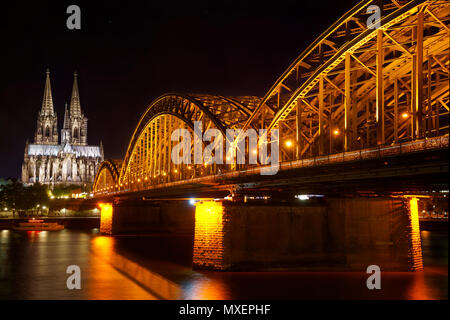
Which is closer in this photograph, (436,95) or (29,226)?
(436,95)

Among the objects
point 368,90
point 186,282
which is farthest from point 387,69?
point 186,282

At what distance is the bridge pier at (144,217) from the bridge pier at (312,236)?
189 ft

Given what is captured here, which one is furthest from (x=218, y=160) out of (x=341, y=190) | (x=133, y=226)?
(x=133, y=226)

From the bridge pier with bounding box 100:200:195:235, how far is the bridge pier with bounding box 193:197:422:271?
5769 cm

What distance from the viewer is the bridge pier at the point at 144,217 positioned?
330 ft

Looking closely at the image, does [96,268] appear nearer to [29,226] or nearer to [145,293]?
[145,293]

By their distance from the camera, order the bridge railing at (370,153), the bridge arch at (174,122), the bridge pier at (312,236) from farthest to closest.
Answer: the bridge arch at (174,122) → the bridge pier at (312,236) → the bridge railing at (370,153)

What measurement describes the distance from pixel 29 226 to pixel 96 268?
71.4 metres

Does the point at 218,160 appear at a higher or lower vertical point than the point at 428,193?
higher

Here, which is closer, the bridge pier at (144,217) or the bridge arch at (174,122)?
the bridge arch at (174,122)

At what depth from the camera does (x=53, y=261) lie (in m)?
56.4

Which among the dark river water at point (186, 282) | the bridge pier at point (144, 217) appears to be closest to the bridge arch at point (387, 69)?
the dark river water at point (186, 282)

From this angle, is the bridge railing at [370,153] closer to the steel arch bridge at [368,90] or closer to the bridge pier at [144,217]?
the steel arch bridge at [368,90]
